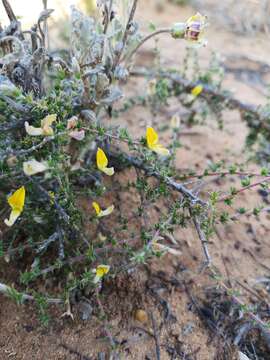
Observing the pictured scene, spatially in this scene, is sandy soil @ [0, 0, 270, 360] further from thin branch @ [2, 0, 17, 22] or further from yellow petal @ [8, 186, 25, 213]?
thin branch @ [2, 0, 17, 22]

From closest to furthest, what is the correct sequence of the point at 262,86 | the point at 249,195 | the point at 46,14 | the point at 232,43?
1. the point at 46,14
2. the point at 249,195
3. the point at 262,86
4. the point at 232,43

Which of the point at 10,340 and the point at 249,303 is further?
the point at 249,303

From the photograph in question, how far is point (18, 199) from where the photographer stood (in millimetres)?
1050

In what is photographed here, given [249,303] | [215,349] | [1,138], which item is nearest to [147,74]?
[1,138]

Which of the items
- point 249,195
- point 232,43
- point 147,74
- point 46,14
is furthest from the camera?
point 232,43

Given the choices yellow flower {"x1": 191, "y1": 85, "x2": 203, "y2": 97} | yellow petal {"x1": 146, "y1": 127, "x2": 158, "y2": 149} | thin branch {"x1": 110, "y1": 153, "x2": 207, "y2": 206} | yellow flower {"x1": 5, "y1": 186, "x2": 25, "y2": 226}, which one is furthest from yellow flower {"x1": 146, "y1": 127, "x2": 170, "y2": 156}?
yellow flower {"x1": 191, "y1": 85, "x2": 203, "y2": 97}

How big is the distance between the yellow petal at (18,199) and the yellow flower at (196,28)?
2.29 ft

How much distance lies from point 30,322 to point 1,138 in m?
0.54

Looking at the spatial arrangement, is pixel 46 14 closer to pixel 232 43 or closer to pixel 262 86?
pixel 262 86

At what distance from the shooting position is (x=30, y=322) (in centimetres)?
118

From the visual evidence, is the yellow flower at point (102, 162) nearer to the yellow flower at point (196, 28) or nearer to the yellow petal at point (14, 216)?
the yellow petal at point (14, 216)

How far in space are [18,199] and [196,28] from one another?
74cm

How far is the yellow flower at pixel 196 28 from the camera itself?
1235mm

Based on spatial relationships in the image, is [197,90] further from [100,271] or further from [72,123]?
[100,271]
